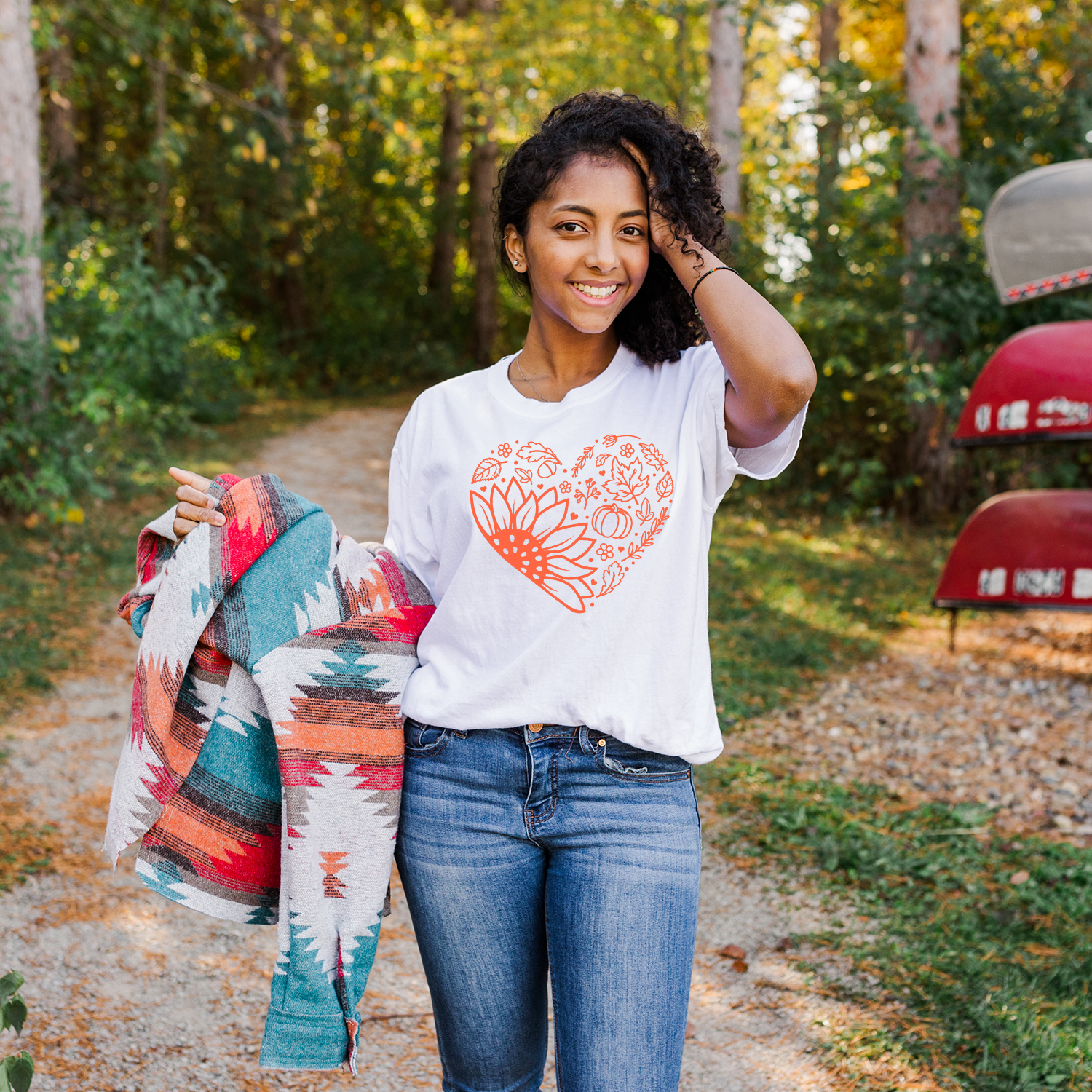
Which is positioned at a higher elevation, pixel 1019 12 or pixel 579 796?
pixel 1019 12

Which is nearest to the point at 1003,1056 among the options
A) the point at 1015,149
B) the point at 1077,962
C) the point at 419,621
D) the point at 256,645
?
the point at 1077,962

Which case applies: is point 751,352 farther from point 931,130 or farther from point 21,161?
point 931,130

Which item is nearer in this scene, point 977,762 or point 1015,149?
point 977,762

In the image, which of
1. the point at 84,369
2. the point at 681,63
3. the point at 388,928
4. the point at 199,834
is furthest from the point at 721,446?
the point at 681,63

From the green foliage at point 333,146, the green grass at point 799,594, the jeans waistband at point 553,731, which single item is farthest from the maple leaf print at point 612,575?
the green foliage at point 333,146

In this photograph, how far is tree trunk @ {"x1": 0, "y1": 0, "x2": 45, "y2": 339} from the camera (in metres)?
6.80

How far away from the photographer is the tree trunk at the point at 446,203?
60.2 ft

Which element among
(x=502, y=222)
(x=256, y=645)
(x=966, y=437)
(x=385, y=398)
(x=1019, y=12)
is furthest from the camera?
(x=385, y=398)

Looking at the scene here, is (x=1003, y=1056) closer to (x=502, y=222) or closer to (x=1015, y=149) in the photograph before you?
(x=502, y=222)

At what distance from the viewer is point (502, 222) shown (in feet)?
6.16

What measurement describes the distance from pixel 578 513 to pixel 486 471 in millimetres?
173

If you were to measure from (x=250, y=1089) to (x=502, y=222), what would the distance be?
7.34 ft

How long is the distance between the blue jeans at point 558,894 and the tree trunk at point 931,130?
7.73m

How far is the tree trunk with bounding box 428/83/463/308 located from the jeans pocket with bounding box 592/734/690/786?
17.6 meters
